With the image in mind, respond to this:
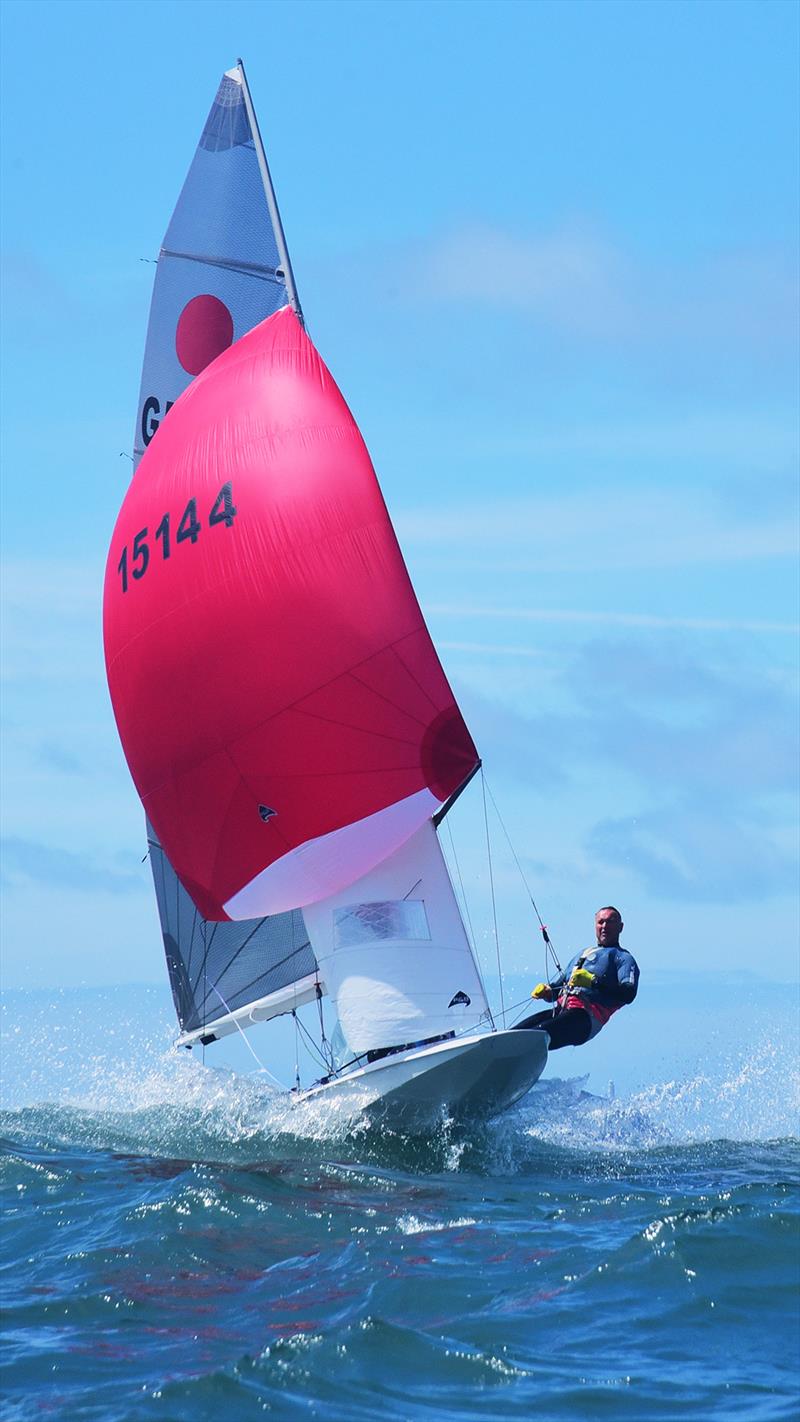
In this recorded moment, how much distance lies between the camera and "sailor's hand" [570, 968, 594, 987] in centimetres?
1347

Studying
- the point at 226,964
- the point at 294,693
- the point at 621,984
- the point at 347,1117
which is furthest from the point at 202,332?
the point at 347,1117

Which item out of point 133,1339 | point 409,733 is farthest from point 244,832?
point 133,1339

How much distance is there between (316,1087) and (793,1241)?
4.93m

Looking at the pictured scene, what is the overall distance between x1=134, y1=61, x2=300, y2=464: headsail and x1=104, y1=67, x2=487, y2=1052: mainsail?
134 centimetres

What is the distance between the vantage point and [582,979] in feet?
44.2

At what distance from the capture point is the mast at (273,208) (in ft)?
48.9

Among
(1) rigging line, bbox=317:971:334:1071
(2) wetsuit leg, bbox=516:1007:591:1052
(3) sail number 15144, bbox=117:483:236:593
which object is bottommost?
(2) wetsuit leg, bbox=516:1007:591:1052

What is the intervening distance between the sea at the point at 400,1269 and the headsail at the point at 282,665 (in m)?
2.41

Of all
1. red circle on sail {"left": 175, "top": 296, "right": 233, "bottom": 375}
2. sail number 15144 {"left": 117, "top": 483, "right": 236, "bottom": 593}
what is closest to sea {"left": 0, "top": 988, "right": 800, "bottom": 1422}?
sail number 15144 {"left": 117, "top": 483, "right": 236, "bottom": 593}

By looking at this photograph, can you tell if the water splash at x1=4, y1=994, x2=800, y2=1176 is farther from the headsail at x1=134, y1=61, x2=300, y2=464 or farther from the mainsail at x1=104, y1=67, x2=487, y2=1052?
the headsail at x1=134, y1=61, x2=300, y2=464

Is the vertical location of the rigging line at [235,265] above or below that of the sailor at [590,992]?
above

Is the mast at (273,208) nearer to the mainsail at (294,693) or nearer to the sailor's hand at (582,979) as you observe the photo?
the mainsail at (294,693)

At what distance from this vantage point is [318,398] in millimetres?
13648

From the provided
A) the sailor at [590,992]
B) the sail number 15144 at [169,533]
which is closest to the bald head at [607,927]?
the sailor at [590,992]
